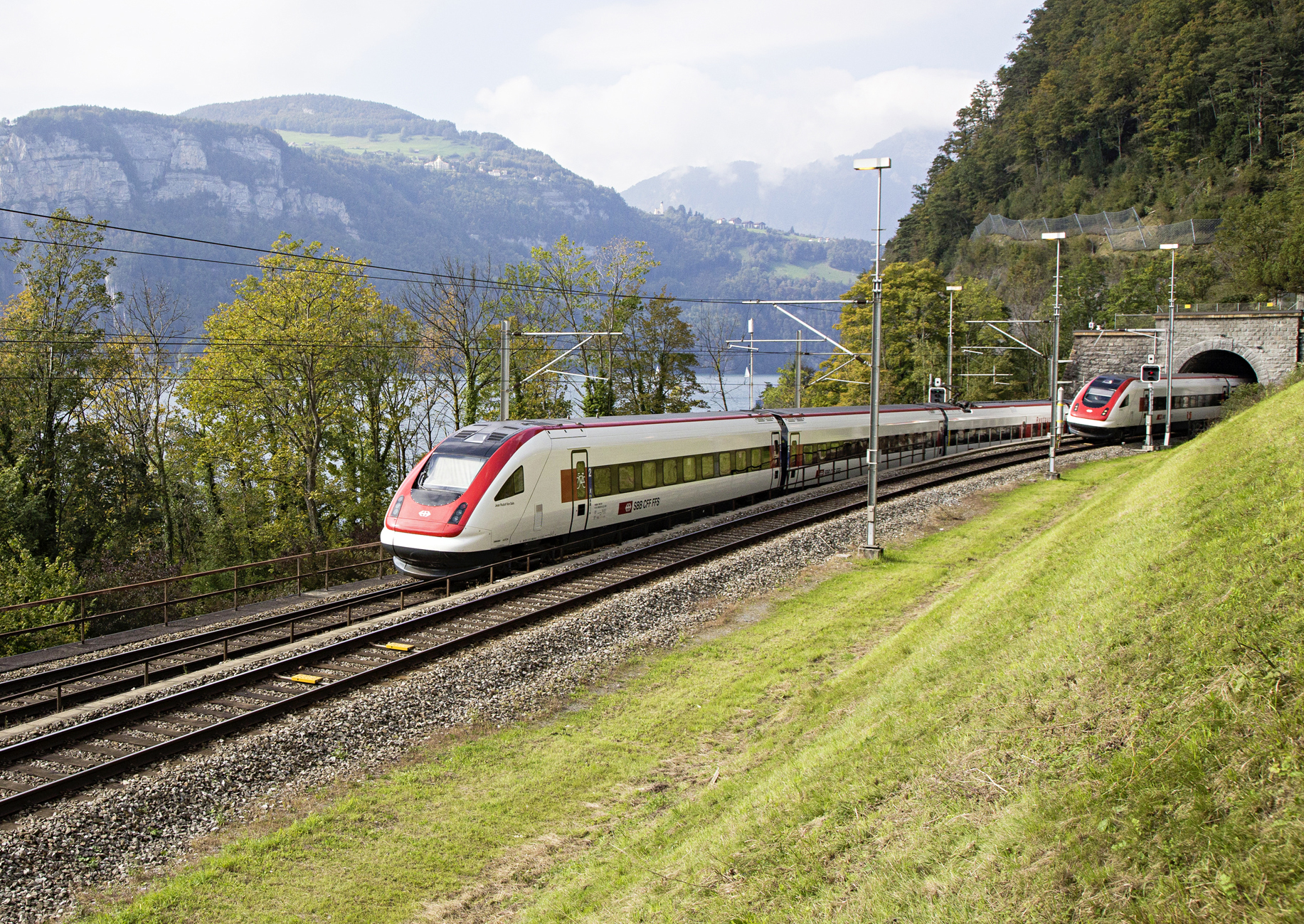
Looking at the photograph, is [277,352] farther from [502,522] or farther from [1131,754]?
[1131,754]

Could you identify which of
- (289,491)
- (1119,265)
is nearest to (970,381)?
(1119,265)

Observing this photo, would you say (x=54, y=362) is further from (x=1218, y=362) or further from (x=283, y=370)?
(x=1218, y=362)

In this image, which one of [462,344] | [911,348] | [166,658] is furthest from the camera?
[911,348]

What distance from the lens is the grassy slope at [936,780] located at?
16.0 feet

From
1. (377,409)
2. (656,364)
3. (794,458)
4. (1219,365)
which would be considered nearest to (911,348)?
(1219,365)

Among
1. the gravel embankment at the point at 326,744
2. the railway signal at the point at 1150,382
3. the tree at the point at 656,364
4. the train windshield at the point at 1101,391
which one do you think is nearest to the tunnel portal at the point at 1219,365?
the train windshield at the point at 1101,391

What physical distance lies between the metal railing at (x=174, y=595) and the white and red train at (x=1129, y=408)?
33.9 metres

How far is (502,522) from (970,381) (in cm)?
5458

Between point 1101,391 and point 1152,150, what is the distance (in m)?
58.5

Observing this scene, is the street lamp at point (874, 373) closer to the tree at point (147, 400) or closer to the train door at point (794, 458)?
the train door at point (794, 458)

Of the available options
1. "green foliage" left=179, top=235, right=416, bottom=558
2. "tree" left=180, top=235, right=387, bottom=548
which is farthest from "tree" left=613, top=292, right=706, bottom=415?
"tree" left=180, top=235, right=387, bottom=548

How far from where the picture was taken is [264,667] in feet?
40.7

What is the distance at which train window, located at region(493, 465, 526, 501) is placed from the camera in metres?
18.2

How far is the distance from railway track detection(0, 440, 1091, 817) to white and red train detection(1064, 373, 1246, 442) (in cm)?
2716
